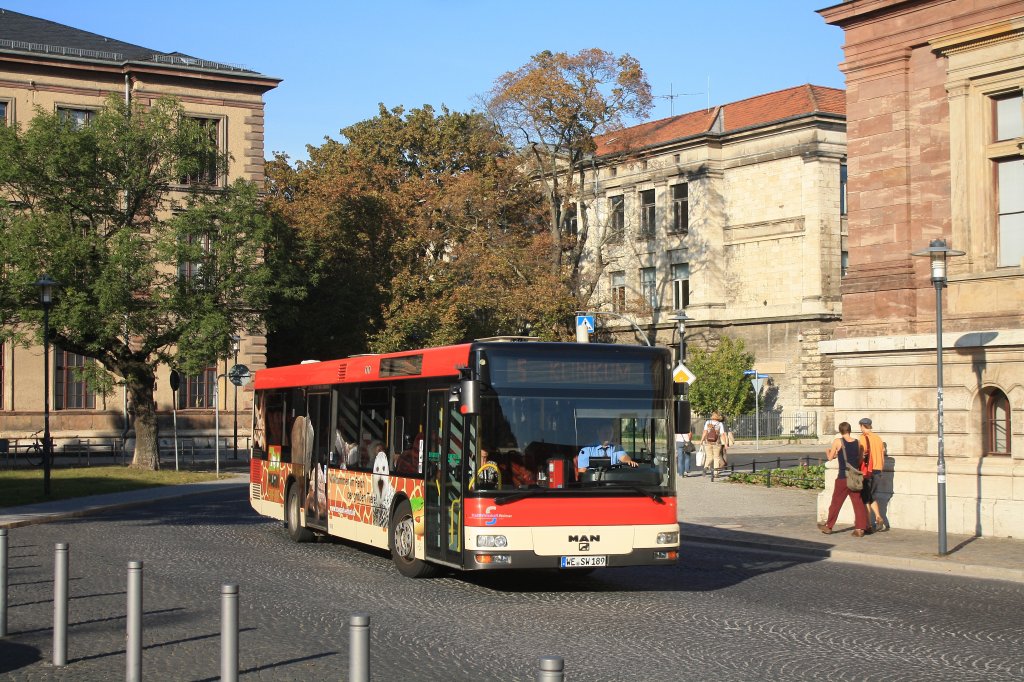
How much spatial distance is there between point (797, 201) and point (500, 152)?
1384 cm

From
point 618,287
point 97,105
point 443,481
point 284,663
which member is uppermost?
point 97,105

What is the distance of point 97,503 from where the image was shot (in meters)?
28.0

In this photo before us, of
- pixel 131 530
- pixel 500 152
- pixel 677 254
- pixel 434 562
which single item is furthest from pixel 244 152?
pixel 434 562

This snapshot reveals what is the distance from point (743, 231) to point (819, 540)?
1814 inches

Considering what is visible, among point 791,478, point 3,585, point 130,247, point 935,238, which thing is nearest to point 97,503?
point 130,247

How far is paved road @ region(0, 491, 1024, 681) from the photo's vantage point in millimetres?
10023

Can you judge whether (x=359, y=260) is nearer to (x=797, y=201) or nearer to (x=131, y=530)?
(x=797, y=201)

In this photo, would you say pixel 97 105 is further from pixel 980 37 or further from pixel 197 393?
pixel 980 37

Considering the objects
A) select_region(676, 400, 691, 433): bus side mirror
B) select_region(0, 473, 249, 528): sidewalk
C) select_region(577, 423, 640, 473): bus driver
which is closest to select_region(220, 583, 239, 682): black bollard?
select_region(577, 423, 640, 473): bus driver

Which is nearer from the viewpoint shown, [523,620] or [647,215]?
[523,620]

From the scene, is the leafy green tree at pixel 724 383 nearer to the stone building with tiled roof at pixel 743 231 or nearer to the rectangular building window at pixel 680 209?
the stone building with tiled roof at pixel 743 231

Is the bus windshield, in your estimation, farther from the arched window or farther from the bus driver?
the arched window

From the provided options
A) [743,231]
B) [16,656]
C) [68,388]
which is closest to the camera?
[16,656]

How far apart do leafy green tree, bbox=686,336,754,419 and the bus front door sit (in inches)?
1860
